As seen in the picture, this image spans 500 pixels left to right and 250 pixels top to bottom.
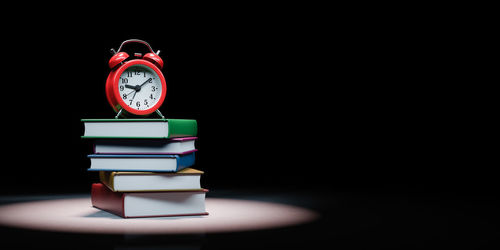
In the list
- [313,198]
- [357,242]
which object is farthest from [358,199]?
[357,242]

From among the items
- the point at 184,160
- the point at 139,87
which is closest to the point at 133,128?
the point at 139,87

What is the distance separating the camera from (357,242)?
4754mm

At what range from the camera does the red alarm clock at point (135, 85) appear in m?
6.05

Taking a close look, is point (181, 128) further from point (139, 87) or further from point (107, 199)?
point (107, 199)

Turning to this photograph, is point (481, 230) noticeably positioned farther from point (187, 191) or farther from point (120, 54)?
point (120, 54)

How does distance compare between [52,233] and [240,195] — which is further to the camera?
[240,195]

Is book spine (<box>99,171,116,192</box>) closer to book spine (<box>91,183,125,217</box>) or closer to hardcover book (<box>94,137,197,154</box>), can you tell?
book spine (<box>91,183,125,217</box>)

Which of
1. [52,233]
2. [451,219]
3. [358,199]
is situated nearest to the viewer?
Answer: [52,233]

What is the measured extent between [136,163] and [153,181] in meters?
0.21

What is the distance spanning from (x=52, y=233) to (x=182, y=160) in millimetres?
1425

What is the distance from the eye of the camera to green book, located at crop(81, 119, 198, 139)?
5.86 meters

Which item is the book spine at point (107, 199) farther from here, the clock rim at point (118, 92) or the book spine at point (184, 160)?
the clock rim at point (118, 92)

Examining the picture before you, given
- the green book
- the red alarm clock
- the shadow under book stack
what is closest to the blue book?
the shadow under book stack

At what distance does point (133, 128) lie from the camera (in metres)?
5.93
